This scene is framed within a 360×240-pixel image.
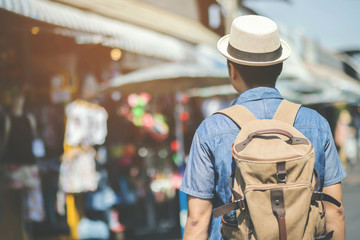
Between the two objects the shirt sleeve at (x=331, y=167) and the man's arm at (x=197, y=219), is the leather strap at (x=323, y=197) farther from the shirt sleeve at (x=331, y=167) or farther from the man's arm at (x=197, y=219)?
the man's arm at (x=197, y=219)

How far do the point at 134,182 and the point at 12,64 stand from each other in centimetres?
298

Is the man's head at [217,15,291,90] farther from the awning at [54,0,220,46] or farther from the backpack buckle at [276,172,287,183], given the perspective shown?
the awning at [54,0,220,46]

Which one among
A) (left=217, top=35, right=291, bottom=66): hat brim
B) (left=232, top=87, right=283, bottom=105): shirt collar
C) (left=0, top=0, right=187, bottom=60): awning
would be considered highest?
(left=0, top=0, right=187, bottom=60): awning

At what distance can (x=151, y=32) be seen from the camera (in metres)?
5.55

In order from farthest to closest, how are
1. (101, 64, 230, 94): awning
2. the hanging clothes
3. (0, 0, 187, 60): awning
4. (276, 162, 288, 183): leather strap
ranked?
(101, 64, 230, 94): awning
the hanging clothes
(0, 0, 187, 60): awning
(276, 162, 288, 183): leather strap

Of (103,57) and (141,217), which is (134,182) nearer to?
(141,217)

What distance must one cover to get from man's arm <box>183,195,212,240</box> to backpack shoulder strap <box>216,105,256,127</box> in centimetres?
34

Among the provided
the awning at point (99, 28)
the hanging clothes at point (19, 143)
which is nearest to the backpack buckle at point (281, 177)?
the awning at point (99, 28)

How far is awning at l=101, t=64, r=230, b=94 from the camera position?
20.6 ft

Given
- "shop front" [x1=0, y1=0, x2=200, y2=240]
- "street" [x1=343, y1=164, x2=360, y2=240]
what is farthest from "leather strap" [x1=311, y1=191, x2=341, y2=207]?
"street" [x1=343, y1=164, x2=360, y2=240]

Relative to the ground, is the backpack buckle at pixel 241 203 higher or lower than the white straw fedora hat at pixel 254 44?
lower

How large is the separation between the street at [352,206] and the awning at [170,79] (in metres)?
2.82

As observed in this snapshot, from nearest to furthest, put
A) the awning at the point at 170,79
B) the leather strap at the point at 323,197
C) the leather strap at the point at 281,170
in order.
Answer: the leather strap at the point at 281,170, the leather strap at the point at 323,197, the awning at the point at 170,79

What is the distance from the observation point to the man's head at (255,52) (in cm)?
193
